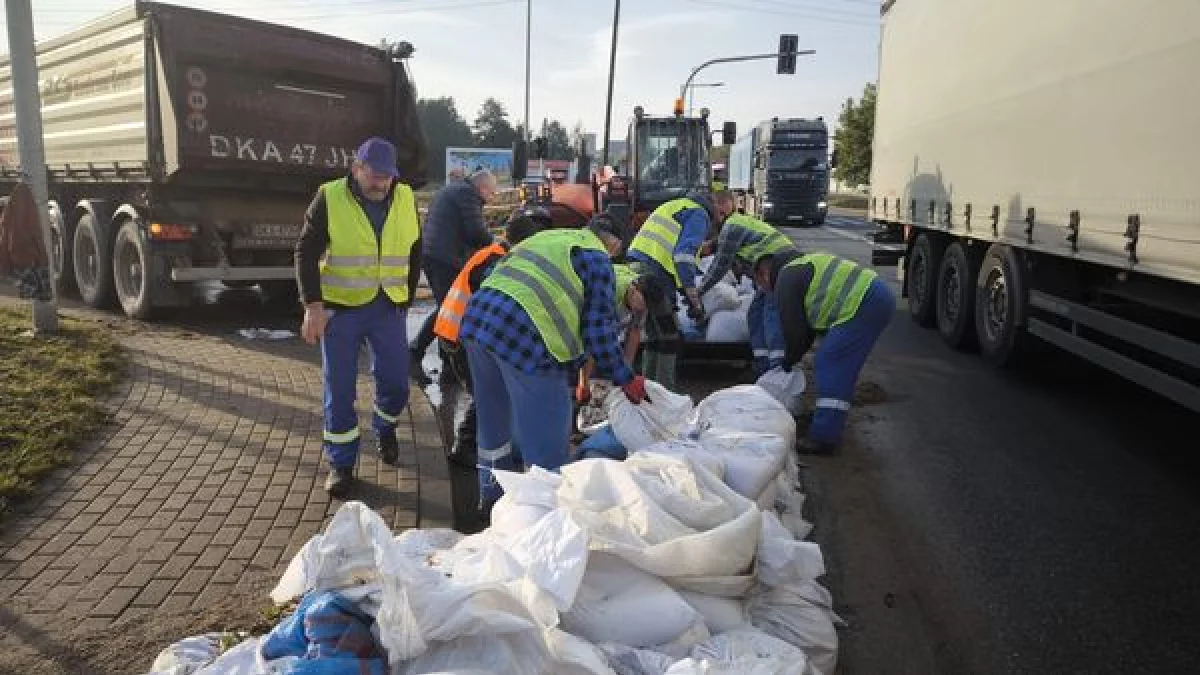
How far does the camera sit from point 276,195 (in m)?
8.50

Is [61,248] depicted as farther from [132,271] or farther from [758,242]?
[758,242]

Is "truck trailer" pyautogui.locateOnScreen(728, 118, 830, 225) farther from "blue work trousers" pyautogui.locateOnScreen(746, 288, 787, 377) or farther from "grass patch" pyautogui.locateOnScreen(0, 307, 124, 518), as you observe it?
"grass patch" pyautogui.locateOnScreen(0, 307, 124, 518)

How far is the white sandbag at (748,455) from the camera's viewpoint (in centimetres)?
325

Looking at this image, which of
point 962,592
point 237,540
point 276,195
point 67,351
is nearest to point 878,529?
point 962,592

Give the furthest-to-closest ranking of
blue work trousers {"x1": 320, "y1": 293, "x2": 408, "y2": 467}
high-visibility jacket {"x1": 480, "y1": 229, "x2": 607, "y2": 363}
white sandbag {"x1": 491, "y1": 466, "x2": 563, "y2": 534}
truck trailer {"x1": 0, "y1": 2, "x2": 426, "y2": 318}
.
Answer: truck trailer {"x1": 0, "y1": 2, "x2": 426, "y2": 318} → blue work trousers {"x1": 320, "y1": 293, "x2": 408, "y2": 467} → high-visibility jacket {"x1": 480, "y1": 229, "x2": 607, "y2": 363} → white sandbag {"x1": 491, "y1": 466, "x2": 563, "y2": 534}

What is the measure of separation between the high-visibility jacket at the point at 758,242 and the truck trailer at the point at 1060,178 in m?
1.66

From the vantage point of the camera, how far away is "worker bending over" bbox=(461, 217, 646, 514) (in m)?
3.45

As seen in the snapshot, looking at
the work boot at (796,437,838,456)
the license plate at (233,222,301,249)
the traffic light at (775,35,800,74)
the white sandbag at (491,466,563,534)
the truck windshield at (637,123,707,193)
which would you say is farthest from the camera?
the traffic light at (775,35,800,74)

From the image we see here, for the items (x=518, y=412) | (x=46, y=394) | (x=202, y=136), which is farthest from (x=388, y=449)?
(x=202, y=136)

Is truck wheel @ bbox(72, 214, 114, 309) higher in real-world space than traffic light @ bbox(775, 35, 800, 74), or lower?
lower

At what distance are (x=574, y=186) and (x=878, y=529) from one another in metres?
14.2

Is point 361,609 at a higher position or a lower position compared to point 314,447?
higher

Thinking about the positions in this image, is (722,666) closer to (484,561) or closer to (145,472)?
(484,561)

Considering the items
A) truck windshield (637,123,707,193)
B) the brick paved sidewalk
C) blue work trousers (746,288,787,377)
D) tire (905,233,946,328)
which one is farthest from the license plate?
truck windshield (637,123,707,193)
